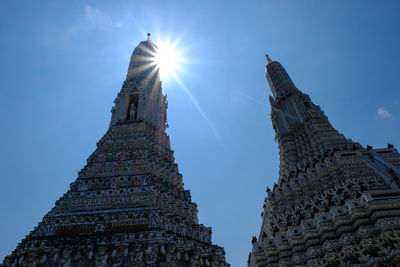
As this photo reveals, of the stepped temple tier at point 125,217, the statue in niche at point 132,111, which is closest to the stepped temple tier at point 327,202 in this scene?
the stepped temple tier at point 125,217

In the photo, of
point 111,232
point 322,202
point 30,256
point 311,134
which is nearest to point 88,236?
point 111,232

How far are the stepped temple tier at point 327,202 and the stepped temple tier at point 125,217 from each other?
12.0 feet

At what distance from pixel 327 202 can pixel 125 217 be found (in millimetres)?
9679

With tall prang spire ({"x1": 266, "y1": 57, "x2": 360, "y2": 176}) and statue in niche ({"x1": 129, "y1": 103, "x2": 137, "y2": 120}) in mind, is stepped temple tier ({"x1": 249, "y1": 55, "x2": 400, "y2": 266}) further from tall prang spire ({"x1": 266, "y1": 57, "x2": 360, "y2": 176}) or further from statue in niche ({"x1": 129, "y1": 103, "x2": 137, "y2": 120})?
statue in niche ({"x1": 129, "y1": 103, "x2": 137, "y2": 120})

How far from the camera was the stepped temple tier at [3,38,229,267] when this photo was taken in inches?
404

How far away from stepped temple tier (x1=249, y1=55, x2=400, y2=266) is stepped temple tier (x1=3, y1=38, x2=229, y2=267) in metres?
3.66

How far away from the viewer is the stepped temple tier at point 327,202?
1135 cm

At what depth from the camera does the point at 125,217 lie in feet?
38.2

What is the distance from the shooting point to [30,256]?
403 inches

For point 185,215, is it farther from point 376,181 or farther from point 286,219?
point 376,181

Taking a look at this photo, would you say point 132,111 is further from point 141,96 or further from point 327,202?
point 327,202

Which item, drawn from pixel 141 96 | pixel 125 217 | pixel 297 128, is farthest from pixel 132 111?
pixel 297 128

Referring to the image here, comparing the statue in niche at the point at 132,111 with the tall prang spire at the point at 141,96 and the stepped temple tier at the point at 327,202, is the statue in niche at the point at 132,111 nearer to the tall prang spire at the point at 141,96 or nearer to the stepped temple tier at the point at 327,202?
the tall prang spire at the point at 141,96

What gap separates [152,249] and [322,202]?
9183mm
